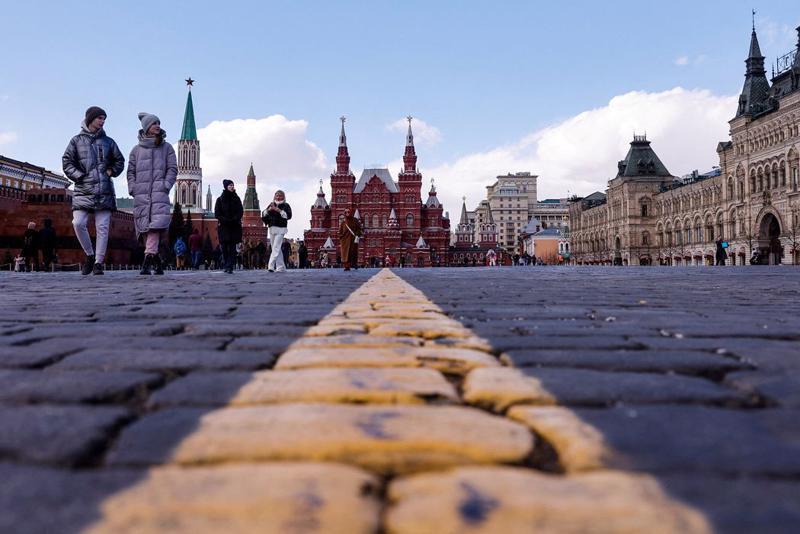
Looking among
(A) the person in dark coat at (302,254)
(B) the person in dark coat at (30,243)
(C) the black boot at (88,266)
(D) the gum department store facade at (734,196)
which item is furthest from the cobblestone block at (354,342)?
(D) the gum department store facade at (734,196)

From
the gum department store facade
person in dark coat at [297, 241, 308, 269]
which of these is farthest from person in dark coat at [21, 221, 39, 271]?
the gum department store facade

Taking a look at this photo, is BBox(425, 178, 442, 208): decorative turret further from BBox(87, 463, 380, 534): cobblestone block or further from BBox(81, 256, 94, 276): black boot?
BBox(87, 463, 380, 534): cobblestone block

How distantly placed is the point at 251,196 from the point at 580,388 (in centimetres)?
11872

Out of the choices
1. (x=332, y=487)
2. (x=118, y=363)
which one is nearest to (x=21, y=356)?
(x=118, y=363)

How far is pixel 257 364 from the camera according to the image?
2258 mm

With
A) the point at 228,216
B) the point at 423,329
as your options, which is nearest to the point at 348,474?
the point at 423,329

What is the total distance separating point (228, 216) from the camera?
1323cm

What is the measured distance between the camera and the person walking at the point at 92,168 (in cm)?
999

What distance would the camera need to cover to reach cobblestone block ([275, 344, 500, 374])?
2158 millimetres

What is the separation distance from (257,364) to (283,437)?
1.00m

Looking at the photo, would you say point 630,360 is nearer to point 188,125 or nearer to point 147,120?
point 147,120

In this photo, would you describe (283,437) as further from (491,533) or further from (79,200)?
(79,200)

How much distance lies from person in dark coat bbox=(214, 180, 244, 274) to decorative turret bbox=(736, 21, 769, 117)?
5194 centimetres

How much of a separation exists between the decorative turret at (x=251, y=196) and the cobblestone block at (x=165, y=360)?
115m
